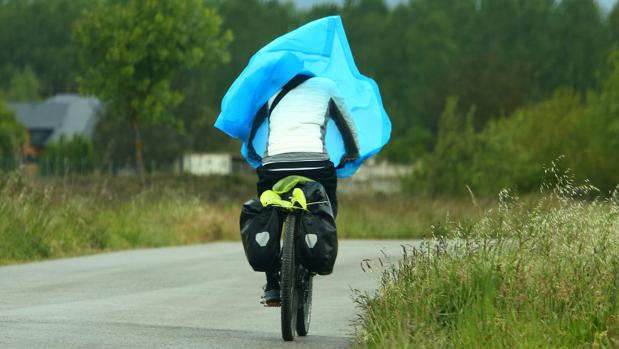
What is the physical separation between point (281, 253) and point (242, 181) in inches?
1722

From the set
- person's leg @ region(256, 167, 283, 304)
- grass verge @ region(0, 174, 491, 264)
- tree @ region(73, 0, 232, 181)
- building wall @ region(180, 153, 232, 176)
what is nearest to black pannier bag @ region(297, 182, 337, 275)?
person's leg @ region(256, 167, 283, 304)

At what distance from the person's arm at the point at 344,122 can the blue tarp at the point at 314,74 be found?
0.35 ft

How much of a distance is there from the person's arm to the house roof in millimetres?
115989

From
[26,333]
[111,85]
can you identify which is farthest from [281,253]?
[111,85]

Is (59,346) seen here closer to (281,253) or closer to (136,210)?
(281,253)

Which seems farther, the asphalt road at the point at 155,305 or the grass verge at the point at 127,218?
the grass verge at the point at 127,218

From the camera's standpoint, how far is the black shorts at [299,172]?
28.8 feet

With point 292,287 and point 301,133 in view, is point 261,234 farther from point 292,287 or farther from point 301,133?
point 301,133

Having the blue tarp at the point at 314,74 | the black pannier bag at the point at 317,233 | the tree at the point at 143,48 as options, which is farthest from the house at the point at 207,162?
the black pannier bag at the point at 317,233

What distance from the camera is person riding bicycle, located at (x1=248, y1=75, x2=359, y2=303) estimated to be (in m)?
8.77

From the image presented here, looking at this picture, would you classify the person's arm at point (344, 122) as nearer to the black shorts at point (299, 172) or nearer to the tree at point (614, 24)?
the black shorts at point (299, 172)

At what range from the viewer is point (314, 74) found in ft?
30.0

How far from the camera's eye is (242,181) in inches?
2058

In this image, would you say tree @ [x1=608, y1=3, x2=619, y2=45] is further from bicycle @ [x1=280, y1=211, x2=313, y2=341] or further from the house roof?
bicycle @ [x1=280, y1=211, x2=313, y2=341]
